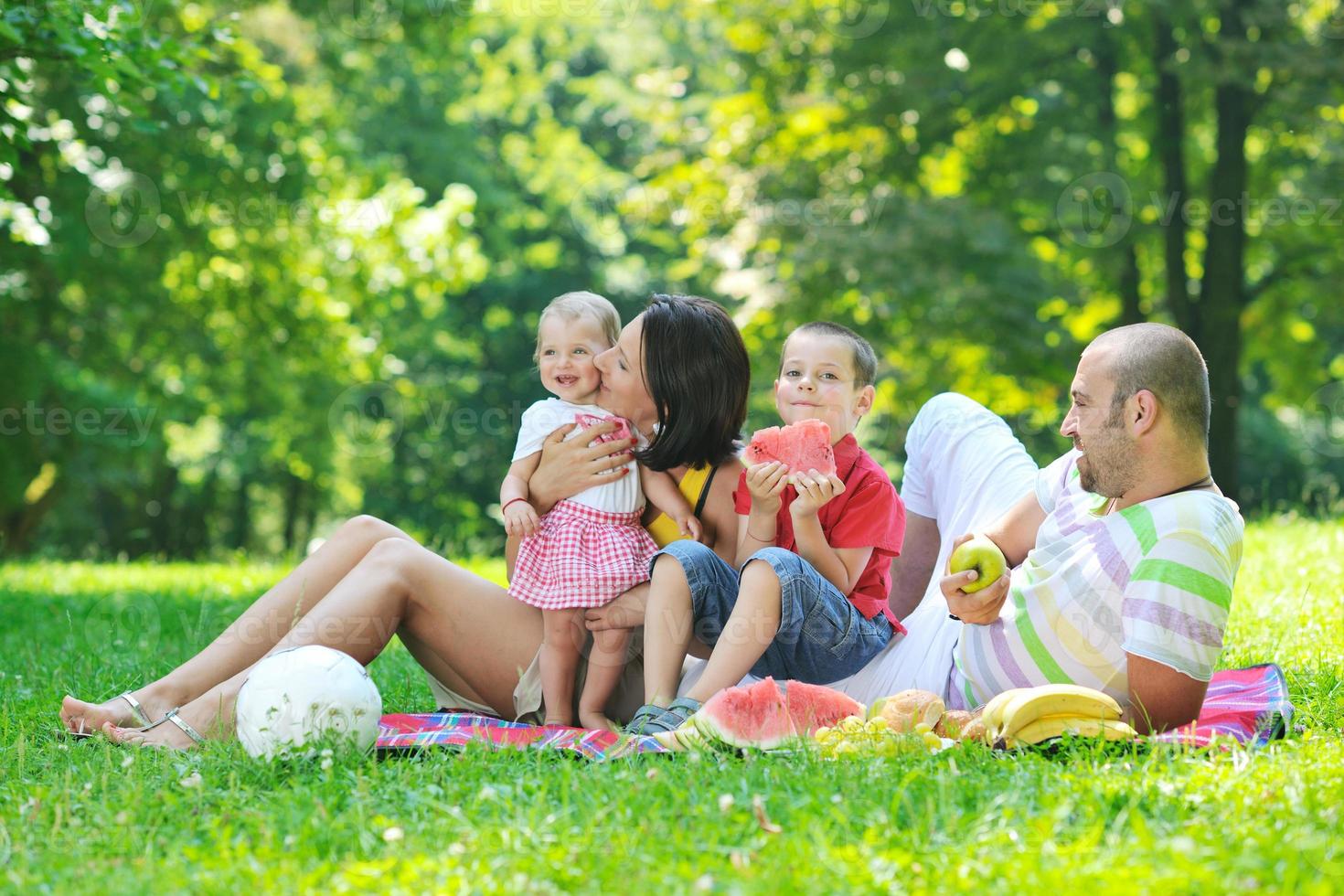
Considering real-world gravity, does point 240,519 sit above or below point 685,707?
below

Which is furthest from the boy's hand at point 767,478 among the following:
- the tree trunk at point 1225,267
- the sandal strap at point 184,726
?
the tree trunk at point 1225,267

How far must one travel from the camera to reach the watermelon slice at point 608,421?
4.44 meters

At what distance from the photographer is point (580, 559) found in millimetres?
4188

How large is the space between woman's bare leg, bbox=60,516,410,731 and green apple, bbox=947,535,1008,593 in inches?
72.8

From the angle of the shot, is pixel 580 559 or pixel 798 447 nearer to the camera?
pixel 798 447

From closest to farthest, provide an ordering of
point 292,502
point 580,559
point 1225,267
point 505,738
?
point 505,738
point 580,559
point 1225,267
point 292,502

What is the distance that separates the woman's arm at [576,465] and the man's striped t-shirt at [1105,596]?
131cm

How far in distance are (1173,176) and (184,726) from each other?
44.8 feet

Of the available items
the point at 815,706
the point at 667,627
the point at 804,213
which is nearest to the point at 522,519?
the point at 667,627

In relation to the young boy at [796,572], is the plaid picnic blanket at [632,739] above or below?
below

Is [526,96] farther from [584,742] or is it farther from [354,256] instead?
[584,742]

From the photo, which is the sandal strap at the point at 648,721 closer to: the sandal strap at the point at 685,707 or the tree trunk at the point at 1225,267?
the sandal strap at the point at 685,707

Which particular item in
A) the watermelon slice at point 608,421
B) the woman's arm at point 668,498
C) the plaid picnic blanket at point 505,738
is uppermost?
the watermelon slice at point 608,421

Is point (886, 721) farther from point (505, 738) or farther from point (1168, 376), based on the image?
point (1168, 376)
